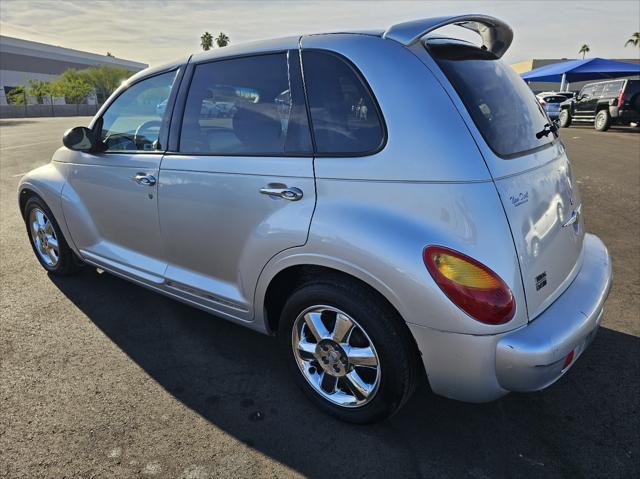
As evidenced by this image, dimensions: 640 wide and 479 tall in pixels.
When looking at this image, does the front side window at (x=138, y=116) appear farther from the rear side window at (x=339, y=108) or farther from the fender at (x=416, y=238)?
the fender at (x=416, y=238)

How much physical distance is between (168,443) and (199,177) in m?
1.40

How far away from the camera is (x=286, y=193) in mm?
2318

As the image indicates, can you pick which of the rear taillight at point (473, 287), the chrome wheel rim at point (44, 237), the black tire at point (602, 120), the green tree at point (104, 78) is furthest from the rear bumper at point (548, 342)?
the green tree at point (104, 78)

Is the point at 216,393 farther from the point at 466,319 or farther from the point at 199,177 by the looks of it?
the point at 466,319

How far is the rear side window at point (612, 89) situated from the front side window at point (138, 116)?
18.5 meters

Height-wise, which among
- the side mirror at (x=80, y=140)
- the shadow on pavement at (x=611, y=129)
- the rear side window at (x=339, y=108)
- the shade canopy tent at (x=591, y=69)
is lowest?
the shadow on pavement at (x=611, y=129)

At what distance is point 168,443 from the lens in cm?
232

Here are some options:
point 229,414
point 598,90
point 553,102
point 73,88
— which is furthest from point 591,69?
point 73,88

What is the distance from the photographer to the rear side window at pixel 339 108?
2.16 meters

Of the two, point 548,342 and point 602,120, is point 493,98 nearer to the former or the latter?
point 548,342

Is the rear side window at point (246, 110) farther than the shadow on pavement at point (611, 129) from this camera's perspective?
No

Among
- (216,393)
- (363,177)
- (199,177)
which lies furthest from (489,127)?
(216,393)

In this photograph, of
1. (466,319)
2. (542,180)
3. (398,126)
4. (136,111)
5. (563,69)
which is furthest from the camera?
(563,69)

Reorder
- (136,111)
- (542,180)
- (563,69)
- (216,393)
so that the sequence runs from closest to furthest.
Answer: (542,180), (216,393), (136,111), (563,69)
